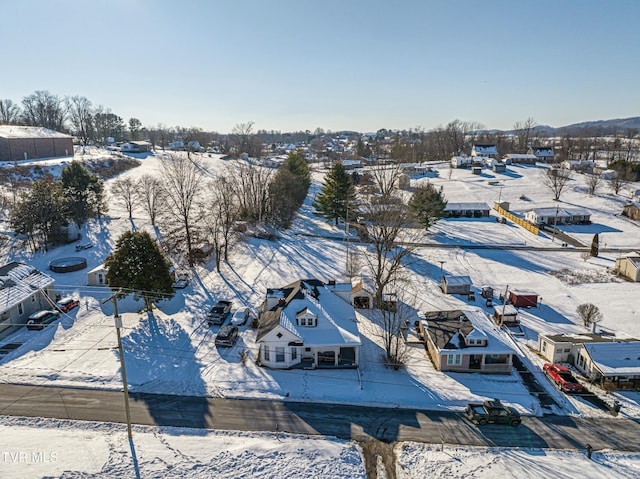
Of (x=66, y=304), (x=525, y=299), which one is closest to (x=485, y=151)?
(x=525, y=299)

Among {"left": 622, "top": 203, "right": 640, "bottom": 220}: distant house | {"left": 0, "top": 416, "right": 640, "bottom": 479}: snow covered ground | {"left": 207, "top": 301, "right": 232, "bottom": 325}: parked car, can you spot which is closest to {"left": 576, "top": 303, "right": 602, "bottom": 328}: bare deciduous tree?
{"left": 0, "top": 416, "right": 640, "bottom": 479}: snow covered ground

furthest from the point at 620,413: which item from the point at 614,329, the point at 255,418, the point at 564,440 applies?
the point at 255,418

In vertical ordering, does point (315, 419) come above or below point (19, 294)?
below

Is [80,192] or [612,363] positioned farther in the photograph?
[80,192]

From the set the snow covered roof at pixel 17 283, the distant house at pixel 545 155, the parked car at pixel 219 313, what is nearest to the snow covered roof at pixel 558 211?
the parked car at pixel 219 313

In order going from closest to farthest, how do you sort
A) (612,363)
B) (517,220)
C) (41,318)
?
(612,363) < (41,318) < (517,220)

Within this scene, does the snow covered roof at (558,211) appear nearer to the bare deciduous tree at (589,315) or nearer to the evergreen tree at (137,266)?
the bare deciduous tree at (589,315)

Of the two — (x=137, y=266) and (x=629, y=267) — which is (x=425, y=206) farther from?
(x=137, y=266)
